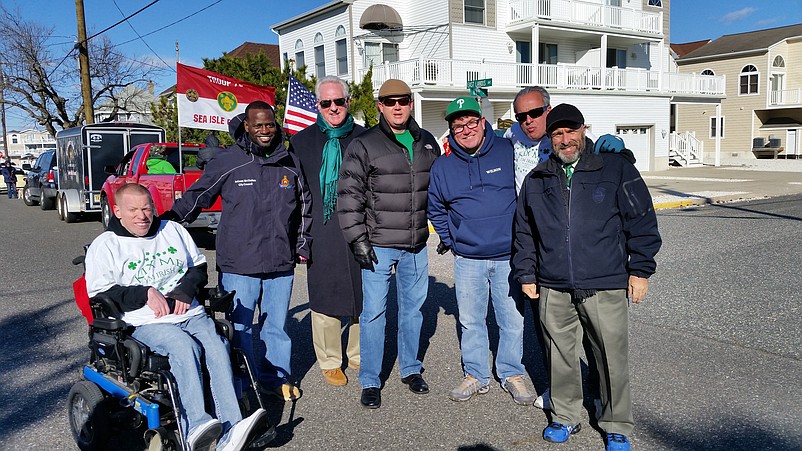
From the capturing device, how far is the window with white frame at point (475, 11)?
2523 cm

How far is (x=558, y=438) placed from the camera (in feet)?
12.7

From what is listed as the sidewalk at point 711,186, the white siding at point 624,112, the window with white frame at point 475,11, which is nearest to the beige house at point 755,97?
the sidewalk at point 711,186

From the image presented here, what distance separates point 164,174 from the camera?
471 inches

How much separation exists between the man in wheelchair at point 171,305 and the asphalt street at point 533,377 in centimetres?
64

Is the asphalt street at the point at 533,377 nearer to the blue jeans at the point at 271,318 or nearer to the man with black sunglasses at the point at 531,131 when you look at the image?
the blue jeans at the point at 271,318

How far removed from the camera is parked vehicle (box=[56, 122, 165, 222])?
16.6 meters

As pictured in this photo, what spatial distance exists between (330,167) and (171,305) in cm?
153

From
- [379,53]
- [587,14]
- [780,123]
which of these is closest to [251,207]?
[379,53]

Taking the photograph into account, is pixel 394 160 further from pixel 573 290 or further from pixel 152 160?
pixel 152 160

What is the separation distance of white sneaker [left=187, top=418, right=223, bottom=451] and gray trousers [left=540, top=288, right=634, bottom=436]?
6.40ft

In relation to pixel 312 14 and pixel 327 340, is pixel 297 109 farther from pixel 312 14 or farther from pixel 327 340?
pixel 312 14

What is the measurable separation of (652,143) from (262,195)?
2867 centimetres

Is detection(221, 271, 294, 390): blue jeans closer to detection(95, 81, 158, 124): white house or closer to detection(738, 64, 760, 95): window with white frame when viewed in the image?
detection(95, 81, 158, 124): white house

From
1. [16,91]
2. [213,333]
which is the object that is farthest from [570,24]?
[16,91]
